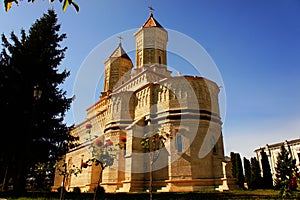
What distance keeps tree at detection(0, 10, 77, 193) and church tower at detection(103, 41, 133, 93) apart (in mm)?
17856

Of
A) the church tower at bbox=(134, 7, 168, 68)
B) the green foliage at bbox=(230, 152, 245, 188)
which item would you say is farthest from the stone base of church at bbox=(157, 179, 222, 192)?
the church tower at bbox=(134, 7, 168, 68)

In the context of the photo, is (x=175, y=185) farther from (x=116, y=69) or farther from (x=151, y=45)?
(x=116, y=69)

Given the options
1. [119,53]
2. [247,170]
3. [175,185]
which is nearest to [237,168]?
[247,170]

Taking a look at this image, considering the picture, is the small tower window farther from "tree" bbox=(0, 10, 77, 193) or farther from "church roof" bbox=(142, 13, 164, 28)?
"church roof" bbox=(142, 13, 164, 28)

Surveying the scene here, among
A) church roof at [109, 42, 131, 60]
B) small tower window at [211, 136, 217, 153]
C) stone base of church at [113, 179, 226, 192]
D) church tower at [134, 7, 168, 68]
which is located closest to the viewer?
stone base of church at [113, 179, 226, 192]

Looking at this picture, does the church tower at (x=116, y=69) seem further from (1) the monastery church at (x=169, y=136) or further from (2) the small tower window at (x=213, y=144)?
(2) the small tower window at (x=213, y=144)

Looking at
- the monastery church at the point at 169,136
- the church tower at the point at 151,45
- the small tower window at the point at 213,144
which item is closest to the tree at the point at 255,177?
the monastery church at the point at 169,136

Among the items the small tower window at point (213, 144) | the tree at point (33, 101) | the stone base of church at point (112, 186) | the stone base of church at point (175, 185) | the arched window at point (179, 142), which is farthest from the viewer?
the small tower window at point (213, 144)

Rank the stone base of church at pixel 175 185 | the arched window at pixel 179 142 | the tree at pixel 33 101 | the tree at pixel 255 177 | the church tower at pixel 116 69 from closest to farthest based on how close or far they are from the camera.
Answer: the tree at pixel 33 101 → the stone base of church at pixel 175 185 → the arched window at pixel 179 142 → the tree at pixel 255 177 → the church tower at pixel 116 69

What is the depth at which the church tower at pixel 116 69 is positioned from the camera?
3597 centimetres

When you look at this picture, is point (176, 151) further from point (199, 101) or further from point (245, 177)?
point (245, 177)

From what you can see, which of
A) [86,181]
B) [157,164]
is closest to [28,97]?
[157,164]

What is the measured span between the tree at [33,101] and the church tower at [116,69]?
1786cm

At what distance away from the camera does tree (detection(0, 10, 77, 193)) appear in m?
14.0
